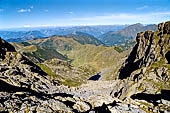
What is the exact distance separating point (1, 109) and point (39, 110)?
36.4 feet

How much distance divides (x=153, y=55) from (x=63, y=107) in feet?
513

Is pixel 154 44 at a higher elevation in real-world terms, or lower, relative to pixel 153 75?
higher

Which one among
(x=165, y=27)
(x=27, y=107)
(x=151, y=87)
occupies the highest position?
(x=165, y=27)

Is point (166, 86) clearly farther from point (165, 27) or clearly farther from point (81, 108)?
point (165, 27)

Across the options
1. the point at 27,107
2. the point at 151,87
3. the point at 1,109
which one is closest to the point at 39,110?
the point at 27,107

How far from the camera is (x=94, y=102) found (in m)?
75.9

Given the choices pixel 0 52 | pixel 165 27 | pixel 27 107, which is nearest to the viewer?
pixel 27 107

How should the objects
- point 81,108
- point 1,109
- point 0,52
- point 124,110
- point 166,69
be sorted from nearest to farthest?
point 1,109 < point 124,110 < point 81,108 < point 166,69 < point 0,52

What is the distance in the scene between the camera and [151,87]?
97375 mm

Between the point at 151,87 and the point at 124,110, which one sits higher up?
the point at 124,110

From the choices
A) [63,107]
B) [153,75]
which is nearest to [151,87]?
[153,75]

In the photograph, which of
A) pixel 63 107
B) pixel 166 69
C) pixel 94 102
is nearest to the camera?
pixel 63 107

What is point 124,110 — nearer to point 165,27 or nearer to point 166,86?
point 166,86

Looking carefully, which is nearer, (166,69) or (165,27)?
(166,69)
